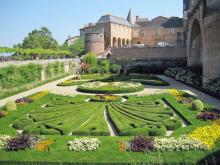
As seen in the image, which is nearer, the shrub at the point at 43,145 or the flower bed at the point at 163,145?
the flower bed at the point at 163,145

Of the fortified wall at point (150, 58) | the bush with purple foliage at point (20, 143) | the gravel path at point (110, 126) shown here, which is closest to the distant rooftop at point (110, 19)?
the fortified wall at point (150, 58)

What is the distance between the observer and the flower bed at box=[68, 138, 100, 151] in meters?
10.2

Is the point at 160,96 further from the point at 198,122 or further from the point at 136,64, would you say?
the point at 136,64

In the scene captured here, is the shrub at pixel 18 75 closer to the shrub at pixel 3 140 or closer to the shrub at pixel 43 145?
the shrub at pixel 3 140

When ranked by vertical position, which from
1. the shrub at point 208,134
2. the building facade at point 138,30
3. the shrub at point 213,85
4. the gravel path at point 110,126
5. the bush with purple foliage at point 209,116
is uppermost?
→ the building facade at point 138,30

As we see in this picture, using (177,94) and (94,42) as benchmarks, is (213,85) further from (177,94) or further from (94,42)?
(94,42)

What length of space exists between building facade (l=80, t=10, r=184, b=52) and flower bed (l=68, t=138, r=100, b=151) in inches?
2230

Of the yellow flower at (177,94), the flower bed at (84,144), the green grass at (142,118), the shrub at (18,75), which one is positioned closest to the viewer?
the flower bed at (84,144)

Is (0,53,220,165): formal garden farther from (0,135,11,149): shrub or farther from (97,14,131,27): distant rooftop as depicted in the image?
(97,14,131,27): distant rooftop

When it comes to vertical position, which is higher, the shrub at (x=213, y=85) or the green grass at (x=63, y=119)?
the shrub at (x=213, y=85)

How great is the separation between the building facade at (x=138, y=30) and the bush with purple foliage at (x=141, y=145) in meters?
56.9

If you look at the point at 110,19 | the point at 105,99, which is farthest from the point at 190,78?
the point at 110,19

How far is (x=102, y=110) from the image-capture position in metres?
16.6

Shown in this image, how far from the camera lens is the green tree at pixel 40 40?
69438 mm
